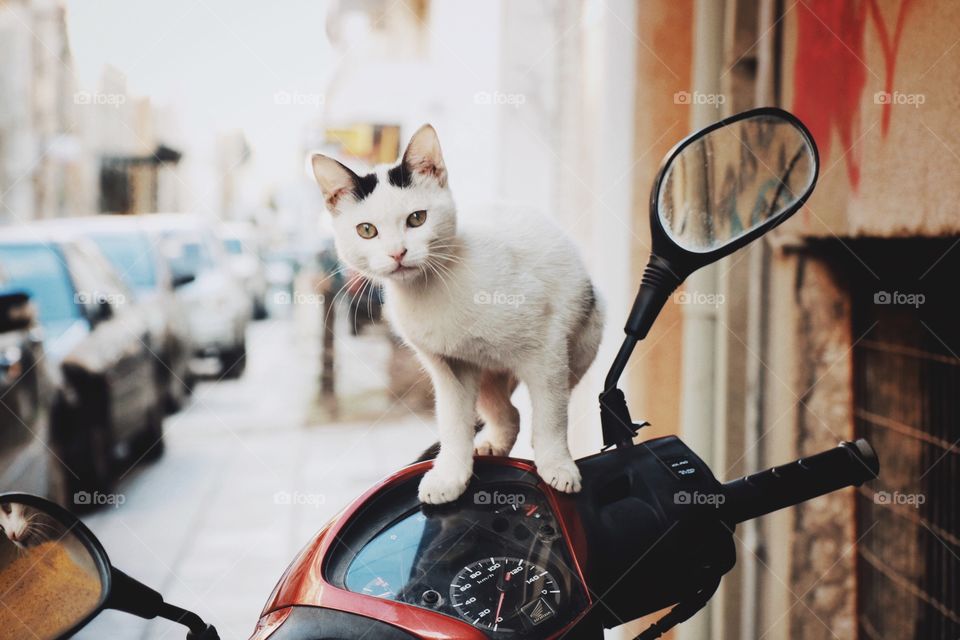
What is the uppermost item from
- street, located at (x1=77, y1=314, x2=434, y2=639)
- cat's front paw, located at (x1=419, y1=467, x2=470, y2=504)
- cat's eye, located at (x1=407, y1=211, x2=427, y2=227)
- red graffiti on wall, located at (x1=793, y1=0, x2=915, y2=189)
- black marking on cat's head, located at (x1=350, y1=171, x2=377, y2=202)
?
red graffiti on wall, located at (x1=793, y1=0, x2=915, y2=189)

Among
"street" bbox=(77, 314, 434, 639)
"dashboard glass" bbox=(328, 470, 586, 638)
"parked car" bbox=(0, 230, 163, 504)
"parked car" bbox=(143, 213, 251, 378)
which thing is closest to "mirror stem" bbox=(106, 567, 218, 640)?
"dashboard glass" bbox=(328, 470, 586, 638)

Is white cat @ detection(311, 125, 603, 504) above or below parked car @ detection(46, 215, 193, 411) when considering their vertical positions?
above

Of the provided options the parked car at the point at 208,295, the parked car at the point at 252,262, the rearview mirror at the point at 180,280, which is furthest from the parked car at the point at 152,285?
the parked car at the point at 252,262

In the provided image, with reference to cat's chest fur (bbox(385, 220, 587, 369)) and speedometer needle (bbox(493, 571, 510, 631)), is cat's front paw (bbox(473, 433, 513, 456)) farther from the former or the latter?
speedometer needle (bbox(493, 571, 510, 631))

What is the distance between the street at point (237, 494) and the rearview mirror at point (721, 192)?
1.83 m

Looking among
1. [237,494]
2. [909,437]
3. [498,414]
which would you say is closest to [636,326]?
[498,414]

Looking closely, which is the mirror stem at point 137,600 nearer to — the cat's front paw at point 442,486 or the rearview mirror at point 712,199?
the cat's front paw at point 442,486

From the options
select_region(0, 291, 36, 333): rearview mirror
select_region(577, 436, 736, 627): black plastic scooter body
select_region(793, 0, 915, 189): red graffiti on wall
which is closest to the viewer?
select_region(577, 436, 736, 627): black plastic scooter body

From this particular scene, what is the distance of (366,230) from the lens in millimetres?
1323

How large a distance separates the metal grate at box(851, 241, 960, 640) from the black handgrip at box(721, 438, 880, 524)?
1.21m

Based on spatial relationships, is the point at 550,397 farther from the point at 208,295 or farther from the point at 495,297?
the point at 208,295

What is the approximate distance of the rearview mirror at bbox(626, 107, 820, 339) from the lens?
1.25 meters

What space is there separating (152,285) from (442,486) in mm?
7050

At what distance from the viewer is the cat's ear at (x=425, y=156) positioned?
129 cm
